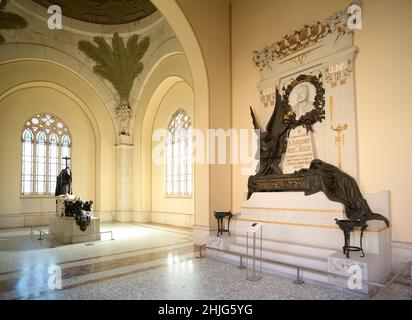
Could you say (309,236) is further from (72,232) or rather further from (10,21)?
(10,21)

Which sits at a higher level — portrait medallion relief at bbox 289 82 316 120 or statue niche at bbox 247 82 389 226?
portrait medallion relief at bbox 289 82 316 120

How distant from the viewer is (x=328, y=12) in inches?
247

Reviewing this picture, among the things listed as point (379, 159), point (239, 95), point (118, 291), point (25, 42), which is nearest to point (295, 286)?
point (118, 291)

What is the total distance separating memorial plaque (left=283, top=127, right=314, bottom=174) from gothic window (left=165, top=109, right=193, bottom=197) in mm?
5366

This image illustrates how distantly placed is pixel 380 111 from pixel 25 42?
12640mm

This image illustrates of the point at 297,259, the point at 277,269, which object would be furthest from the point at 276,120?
the point at 277,269

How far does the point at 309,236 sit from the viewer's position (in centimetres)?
517

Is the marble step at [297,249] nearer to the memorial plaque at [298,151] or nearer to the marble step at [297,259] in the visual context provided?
the marble step at [297,259]

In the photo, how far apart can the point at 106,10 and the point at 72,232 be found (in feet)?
31.1

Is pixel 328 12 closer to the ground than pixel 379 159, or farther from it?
farther from it

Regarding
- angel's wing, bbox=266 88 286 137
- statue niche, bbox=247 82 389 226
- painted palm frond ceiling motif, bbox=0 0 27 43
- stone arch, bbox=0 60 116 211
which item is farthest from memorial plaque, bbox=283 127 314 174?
painted palm frond ceiling motif, bbox=0 0 27 43

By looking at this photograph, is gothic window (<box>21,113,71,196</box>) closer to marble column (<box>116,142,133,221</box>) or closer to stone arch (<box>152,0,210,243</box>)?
marble column (<box>116,142,133,221</box>)

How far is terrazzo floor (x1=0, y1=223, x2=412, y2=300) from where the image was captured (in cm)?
382

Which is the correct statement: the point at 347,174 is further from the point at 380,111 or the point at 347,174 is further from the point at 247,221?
the point at 247,221
